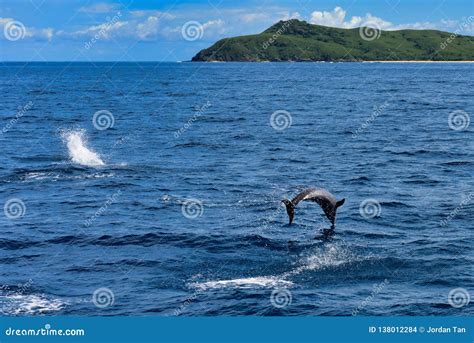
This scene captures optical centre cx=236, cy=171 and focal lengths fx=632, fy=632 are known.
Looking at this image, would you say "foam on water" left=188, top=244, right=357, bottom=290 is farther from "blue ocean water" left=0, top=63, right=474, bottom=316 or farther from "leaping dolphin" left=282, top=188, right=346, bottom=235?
"leaping dolphin" left=282, top=188, right=346, bottom=235

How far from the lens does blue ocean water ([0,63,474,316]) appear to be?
2620 cm

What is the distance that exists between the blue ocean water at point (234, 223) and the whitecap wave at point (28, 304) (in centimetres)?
9

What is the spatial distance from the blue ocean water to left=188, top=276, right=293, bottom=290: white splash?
87 millimetres

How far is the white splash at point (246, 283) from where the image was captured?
26984mm

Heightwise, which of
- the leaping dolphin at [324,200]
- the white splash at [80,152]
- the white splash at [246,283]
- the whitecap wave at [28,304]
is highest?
the white splash at [80,152]

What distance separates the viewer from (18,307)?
2519cm

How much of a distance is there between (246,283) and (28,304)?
9030 mm

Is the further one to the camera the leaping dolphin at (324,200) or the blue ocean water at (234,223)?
the leaping dolphin at (324,200)

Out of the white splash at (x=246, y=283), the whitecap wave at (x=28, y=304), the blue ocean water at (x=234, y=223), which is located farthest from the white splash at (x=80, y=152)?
the white splash at (x=246, y=283)

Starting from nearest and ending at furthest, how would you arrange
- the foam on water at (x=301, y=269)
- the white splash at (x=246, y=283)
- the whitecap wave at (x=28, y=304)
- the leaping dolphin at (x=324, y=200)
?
the whitecap wave at (x=28, y=304) < the white splash at (x=246, y=283) < the foam on water at (x=301, y=269) < the leaping dolphin at (x=324, y=200)

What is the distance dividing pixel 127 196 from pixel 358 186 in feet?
54.5

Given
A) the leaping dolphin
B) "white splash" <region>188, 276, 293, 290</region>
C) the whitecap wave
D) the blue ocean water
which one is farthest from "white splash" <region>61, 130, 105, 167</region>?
"white splash" <region>188, 276, 293, 290</region>

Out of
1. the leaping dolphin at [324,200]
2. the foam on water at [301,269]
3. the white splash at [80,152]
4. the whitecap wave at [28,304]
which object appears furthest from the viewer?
the white splash at [80,152]

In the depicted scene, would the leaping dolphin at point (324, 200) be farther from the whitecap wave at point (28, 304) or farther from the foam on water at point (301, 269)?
the whitecap wave at point (28, 304)
